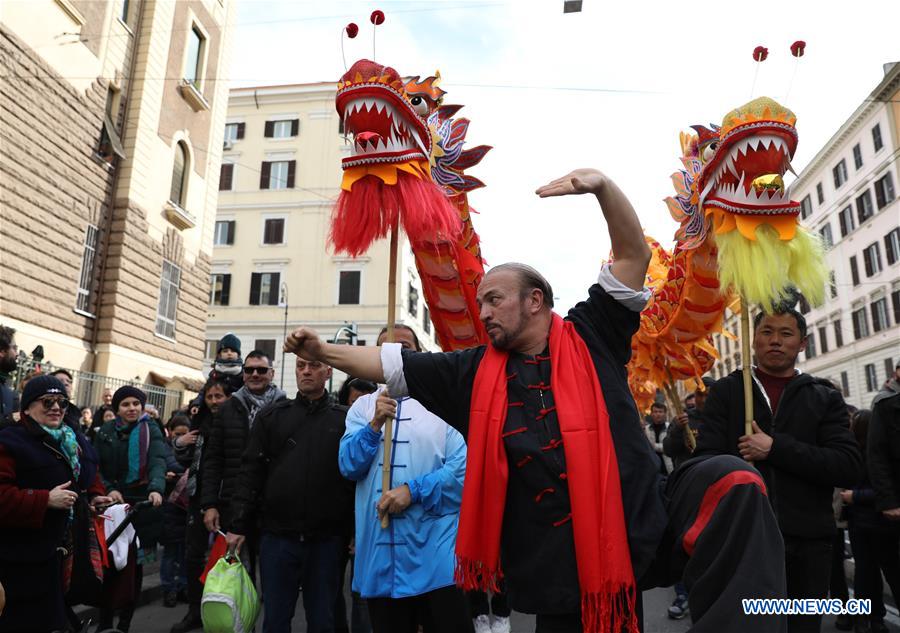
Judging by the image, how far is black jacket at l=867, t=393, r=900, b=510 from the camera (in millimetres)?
4711

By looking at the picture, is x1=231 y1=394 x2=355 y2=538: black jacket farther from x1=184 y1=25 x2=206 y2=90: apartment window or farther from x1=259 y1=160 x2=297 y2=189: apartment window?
x1=259 y1=160 x2=297 y2=189: apartment window

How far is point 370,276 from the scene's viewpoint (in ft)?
105

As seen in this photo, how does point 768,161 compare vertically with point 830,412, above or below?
above

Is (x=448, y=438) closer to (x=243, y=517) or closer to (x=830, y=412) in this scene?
(x=243, y=517)

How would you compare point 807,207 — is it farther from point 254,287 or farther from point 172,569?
point 172,569

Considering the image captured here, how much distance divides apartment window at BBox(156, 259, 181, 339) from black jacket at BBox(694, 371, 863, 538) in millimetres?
15912

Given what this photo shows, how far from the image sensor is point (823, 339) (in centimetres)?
3912

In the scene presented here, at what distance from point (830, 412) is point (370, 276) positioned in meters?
29.2

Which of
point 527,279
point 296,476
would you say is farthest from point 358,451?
point 527,279

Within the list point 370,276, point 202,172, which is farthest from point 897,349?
point 202,172

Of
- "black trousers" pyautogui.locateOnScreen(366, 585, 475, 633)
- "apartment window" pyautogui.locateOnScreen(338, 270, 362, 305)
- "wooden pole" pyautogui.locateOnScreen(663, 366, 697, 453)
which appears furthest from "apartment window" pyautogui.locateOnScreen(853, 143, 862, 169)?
"black trousers" pyautogui.locateOnScreen(366, 585, 475, 633)

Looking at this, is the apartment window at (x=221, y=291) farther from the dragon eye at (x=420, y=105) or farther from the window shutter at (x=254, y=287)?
the dragon eye at (x=420, y=105)

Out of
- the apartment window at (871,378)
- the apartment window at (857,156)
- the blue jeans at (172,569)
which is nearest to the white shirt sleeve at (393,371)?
the blue jeans at (172,569)

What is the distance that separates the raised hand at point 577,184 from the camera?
240cm
